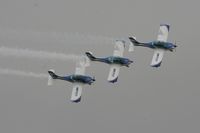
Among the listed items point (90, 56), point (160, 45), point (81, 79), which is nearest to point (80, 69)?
point (81, 79)

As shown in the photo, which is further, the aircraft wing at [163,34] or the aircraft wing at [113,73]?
the aircraft wing at [163,34]

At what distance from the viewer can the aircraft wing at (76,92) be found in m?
48.7

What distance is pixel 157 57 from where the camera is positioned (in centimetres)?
4828

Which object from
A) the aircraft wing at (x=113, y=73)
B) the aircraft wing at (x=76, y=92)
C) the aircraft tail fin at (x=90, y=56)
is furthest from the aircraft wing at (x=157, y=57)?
the aircraft wing at (x=76, y=92)

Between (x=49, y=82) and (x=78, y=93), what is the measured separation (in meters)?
1.01

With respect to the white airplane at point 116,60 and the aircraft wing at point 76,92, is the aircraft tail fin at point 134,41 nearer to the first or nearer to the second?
the white airplane at point 116,60

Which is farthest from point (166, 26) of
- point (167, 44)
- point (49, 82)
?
point (49, 82)

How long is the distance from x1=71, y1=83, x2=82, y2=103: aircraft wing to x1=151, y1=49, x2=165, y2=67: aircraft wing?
237 centimetres

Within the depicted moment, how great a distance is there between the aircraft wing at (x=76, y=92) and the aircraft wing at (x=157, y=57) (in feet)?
7.76

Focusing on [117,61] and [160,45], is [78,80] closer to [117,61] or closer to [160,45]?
[117,61]

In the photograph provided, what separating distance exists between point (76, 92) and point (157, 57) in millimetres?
2702

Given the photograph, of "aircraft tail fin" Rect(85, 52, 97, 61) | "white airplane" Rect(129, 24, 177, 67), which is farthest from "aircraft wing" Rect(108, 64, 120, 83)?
"white airplane" Rect(129, 24, 177, 67)

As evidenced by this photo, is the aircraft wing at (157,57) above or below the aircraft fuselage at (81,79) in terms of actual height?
above

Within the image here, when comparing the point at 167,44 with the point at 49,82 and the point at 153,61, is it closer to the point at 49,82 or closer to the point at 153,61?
the point at 153,61
